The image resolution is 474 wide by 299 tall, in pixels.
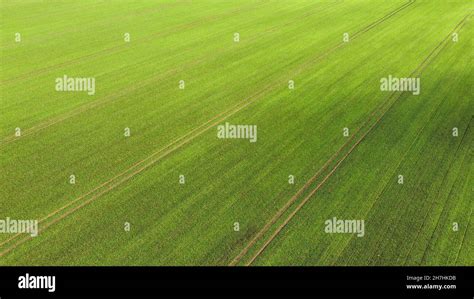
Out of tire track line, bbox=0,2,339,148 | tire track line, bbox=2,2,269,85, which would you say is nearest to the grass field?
tire track line, bbox=0,2,339,148

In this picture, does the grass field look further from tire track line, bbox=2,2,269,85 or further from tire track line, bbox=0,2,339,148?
tire track line, bbox=2,2,269,85

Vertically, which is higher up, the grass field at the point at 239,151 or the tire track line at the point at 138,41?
the tire track line at the point at 138,41

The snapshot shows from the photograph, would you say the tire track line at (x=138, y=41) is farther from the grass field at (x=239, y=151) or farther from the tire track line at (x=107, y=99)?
the tire track line at (x=107, y=99)

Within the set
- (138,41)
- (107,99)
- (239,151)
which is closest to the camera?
(239,151)

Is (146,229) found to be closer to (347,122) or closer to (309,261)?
(309,261)

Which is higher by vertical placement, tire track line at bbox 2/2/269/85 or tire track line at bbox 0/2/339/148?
tire track line at bbox 2/2/269/85

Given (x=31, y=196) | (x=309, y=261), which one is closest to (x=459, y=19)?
(x=309, y=261)

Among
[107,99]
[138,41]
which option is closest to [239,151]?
[107,99]

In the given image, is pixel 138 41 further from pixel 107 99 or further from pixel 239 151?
pixel 239 151

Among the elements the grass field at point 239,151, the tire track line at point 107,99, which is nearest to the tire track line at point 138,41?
the grass field at point 239,151

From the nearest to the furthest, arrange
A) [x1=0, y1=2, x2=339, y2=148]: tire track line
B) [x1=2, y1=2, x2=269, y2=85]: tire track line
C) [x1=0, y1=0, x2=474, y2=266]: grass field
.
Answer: [x1=0, y1=0, x2=474, y2=266]: grass field < [x1=0, y1=2, x2=339, y2=148]: tire track line < [x1=2, y1=2, x2=269, y2=85]: tire track line
